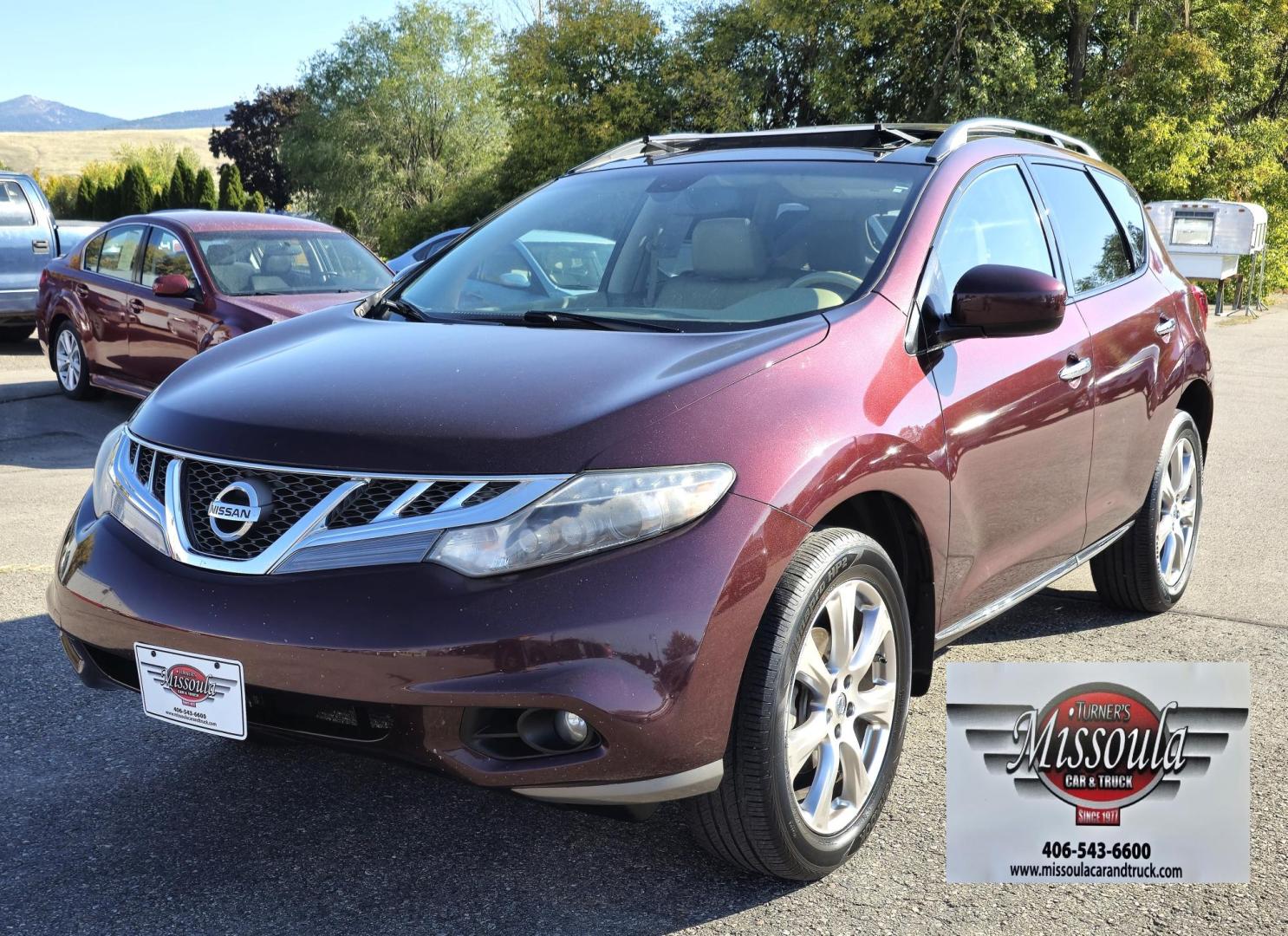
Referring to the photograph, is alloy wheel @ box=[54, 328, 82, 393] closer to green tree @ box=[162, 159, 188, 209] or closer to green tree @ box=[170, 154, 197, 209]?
green tree @ box=[170, 154, 197, 209]

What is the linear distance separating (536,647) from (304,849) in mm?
1037

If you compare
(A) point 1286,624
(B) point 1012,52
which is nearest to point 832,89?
(B) point 1012,52

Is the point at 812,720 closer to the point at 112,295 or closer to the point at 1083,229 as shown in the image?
Answer: the point at 1083,229

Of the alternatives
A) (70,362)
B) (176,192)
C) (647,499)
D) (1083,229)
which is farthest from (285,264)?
(176,192)

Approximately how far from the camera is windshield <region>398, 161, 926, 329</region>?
11.3 feet

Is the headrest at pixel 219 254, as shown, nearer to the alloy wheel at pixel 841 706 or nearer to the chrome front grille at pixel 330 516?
the chrome front grille at pixel 330 516

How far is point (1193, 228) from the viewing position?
1917 centimetres

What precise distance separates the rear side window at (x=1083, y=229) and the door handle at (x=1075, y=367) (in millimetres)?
300

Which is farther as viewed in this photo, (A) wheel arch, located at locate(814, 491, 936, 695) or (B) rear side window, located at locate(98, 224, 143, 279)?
(B) rear side window, located at locate(98, 224, 143, 279)

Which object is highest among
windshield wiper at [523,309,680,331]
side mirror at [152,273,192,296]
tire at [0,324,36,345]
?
windshield wiper at [523,309,680,331]

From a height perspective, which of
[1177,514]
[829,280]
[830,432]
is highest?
[829,280]

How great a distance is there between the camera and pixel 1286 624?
16.1 feet

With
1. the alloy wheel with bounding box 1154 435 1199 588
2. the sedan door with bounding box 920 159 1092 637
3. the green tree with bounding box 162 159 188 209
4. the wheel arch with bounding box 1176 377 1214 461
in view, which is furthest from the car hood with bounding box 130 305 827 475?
the green tree with bounding box 162 159 188 209

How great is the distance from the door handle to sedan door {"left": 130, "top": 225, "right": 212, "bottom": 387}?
6507 millimetres
